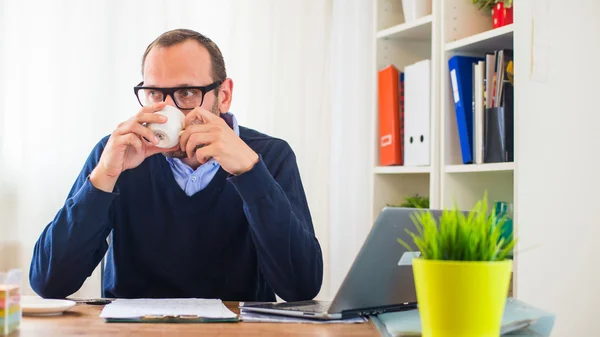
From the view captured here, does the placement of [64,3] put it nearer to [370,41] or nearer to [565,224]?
[370,41]

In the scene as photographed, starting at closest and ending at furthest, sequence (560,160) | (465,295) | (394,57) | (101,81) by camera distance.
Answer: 1. (465,295)
2. (560,160)
3. (101,81)
4. (394,57)

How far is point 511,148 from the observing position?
2.27 m

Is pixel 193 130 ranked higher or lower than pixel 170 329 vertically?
higher

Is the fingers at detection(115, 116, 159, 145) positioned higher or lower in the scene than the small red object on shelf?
lower

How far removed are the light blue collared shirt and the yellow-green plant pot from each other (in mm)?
957

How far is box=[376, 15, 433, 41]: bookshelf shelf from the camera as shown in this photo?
2652mm

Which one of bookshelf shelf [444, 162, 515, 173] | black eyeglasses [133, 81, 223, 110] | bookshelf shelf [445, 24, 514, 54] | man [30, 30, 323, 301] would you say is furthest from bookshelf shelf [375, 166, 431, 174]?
black eyeglasses [133, 81, 223, 110]

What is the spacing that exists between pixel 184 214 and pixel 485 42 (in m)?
1.20

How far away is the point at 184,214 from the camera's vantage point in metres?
1.75

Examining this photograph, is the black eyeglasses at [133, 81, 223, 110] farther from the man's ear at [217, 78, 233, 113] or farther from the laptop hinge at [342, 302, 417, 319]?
the laptop hinge at [342, 302, 417, 319]

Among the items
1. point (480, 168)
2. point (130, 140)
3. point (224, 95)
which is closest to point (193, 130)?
point (130, 140)

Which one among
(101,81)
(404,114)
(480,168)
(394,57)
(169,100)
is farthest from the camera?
(394,57)

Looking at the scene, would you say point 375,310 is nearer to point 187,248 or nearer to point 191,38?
point 187,248

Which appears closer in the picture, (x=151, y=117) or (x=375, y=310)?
(x=375, y=310)
